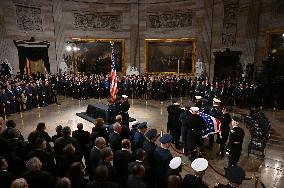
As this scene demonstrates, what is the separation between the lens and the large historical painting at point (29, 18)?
18016 millimetres

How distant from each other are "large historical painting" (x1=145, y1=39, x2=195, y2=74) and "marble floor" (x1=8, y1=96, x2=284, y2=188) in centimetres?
409

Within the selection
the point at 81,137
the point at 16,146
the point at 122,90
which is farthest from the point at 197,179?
the point at 122,90

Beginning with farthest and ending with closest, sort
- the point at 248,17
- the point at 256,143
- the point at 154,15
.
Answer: the point at 154,15, the point at 248,17, the point at 256,143

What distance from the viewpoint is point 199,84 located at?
1510 centimetres

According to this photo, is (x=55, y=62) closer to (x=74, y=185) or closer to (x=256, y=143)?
(x=256, y=143)

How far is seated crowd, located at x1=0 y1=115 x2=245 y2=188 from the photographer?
3.72 m

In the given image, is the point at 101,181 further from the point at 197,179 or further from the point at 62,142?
the point at 62,142

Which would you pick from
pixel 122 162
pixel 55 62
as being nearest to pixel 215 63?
pixel 55 62

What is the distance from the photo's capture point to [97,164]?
4.91 m

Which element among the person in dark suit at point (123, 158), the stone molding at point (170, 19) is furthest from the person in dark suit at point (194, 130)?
the stone molding at point (170, 19)

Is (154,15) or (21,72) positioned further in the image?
(154,15)

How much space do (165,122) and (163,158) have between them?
6.85 metres

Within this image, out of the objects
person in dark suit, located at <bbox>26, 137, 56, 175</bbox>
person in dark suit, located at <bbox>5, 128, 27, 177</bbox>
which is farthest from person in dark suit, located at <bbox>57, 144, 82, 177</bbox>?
person in dark suit, located at <bbox>5, 128, 27, 177</bbox>

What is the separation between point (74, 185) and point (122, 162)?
1.17 meters
